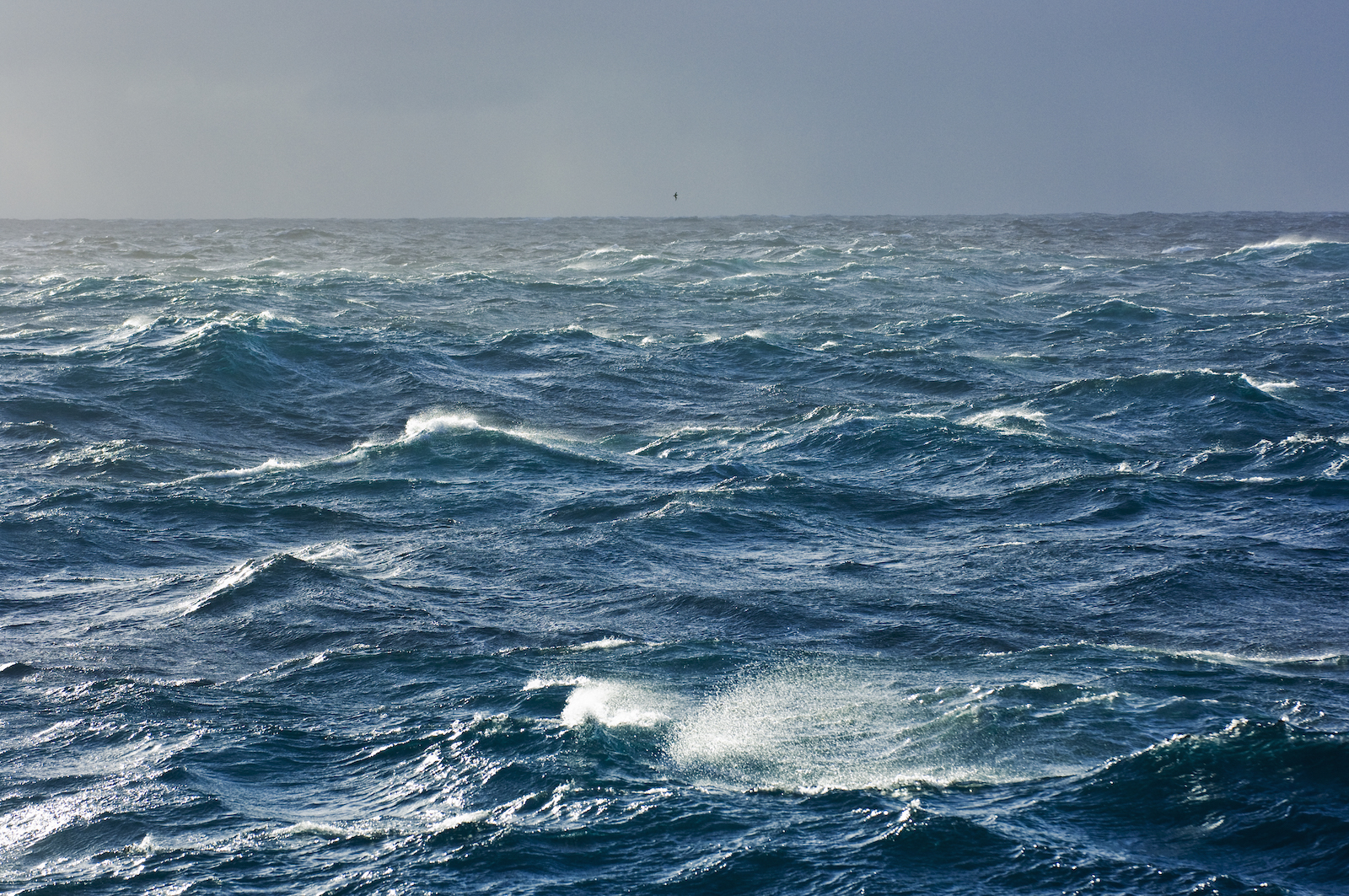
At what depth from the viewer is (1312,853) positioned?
569 inches

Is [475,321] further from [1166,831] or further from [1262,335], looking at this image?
[1166,831]

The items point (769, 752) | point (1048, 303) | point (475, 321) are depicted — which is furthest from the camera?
point (1048, 303)

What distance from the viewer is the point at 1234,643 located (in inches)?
845

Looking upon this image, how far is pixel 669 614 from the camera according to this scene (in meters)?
23.3

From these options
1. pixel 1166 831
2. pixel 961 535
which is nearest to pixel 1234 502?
pixel 961 535

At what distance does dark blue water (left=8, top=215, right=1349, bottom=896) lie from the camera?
49.9 ft

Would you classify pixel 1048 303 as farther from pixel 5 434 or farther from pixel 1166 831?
pixel 1166 831

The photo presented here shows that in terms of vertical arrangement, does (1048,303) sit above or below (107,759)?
above

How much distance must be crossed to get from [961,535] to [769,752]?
11670 millimetres

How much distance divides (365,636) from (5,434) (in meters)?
20.5

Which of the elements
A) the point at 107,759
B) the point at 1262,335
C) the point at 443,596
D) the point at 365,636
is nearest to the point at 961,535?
the point at 443,596

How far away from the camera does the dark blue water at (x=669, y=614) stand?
599 inches

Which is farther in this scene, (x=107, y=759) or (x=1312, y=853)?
(x=107, y=759)

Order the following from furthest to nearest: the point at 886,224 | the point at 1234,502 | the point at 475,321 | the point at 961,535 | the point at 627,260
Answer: the point at 886,224 < the point at 627,260 < the point at 475,321 < the point at 1234,502 < the point at 961,535
